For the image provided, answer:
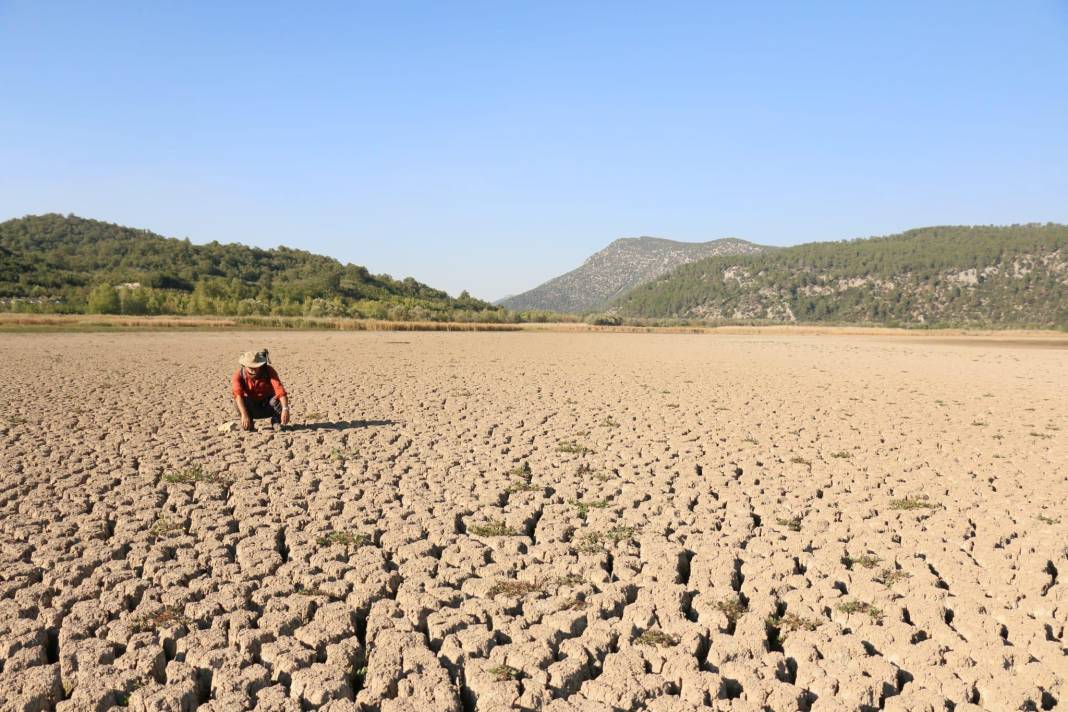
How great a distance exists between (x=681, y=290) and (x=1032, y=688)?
147 m

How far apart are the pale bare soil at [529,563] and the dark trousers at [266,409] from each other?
1.49ft

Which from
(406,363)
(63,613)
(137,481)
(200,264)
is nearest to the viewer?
(63,613)

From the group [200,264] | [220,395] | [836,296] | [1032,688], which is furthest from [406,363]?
[836,296]

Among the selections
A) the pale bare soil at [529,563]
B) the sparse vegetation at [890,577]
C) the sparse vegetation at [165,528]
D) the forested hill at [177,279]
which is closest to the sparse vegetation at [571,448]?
the pale bare soil at [529,563]

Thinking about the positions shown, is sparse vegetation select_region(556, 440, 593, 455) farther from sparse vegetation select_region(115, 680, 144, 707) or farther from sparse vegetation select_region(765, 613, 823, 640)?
sparse vegetation select_region(115, 680, 144, 707)

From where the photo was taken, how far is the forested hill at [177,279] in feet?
208

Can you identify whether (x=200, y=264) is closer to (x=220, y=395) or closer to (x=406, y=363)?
(x=406, y=363)

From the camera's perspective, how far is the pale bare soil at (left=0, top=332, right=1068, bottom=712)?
343 centimetres

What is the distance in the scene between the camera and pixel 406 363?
22312mm

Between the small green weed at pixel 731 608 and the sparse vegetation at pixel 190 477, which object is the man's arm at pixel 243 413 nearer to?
the sparse vegetation at pixel 190 477

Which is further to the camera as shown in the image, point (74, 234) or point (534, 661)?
point (74, 234)

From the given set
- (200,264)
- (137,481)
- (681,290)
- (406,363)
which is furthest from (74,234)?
(137,481)

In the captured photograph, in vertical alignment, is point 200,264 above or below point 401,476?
above

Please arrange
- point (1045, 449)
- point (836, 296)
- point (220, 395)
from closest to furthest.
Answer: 1. point (1045, 449)
2. point (220, 395)
3. point (836, 296)
